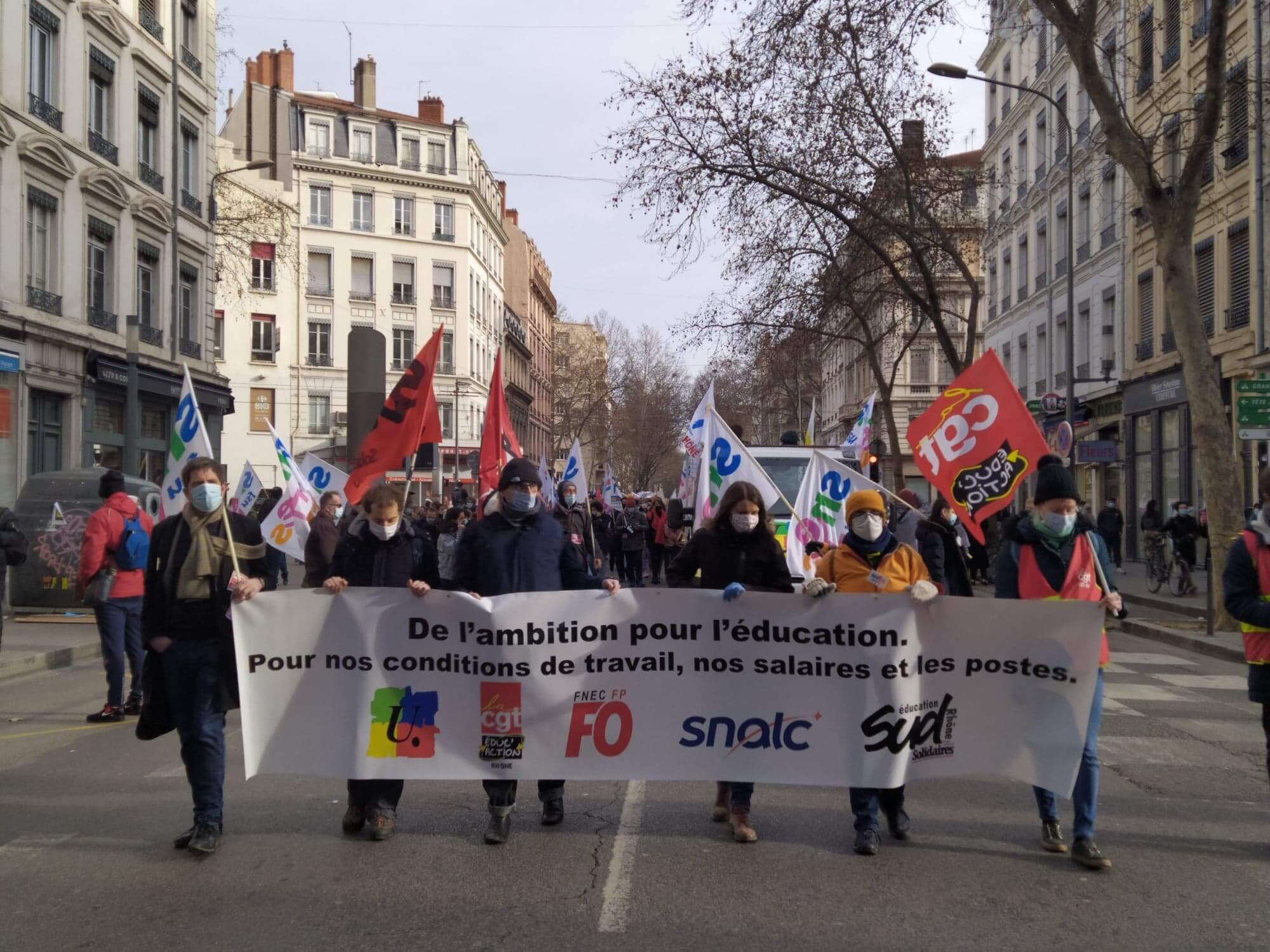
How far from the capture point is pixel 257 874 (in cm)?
543

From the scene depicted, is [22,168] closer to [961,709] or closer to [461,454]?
[961,709]

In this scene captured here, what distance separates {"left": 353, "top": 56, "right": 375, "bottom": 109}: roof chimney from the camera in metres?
65.1

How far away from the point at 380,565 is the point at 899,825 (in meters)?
2.91

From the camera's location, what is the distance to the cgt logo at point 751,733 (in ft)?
20.0

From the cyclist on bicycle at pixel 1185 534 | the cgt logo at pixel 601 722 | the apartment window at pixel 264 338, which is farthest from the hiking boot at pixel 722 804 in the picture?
the apartment window at pixel 264 338

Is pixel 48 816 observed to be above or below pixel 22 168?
below

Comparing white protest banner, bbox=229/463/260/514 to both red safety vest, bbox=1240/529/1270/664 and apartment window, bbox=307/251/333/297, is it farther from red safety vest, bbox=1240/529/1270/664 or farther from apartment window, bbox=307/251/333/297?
apartment window, bbox=307/251/333/297

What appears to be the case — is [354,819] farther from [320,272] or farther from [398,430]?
[320,272]

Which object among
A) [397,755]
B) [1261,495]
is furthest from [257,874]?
[1261,495]

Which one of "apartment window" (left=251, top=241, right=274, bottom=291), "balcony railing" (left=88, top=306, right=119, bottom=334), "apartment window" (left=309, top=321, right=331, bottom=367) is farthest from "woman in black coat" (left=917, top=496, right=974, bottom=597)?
"apartment window" (left=251, top=241, right=274, bottom=291)

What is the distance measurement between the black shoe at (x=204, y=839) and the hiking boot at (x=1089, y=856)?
4.00 meters

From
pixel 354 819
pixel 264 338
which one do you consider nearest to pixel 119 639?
pixel 354 819

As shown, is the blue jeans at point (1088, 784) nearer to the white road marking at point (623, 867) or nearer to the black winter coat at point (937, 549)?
the white road marking at point (623, 867)

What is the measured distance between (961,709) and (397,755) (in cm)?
280
